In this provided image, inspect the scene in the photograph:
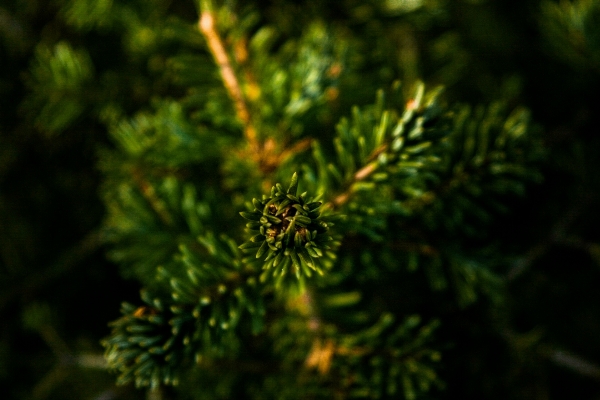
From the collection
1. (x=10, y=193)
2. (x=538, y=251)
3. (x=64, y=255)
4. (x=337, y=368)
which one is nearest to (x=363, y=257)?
(x=337, y=368)

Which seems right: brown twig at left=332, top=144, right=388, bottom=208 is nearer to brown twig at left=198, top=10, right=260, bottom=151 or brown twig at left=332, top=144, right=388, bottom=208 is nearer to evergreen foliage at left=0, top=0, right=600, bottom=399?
evergreen foliage at left=0, top=0, right=600, bottom=399

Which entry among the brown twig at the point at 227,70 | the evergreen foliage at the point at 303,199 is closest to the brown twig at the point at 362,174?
the evergreen foliage at the point at 303,199

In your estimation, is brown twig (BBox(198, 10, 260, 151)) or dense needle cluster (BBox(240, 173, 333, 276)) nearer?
dense needle cluster (BBox(240, 173, 333, 276))

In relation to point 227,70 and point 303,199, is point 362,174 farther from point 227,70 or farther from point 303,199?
point 227,70

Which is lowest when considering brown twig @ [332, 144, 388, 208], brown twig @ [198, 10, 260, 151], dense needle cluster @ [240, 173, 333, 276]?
dense needle cluster @ [240, 173, 333, 276]

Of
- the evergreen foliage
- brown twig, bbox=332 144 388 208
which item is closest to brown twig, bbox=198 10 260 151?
the evergreen foliage

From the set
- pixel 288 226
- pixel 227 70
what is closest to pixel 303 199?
pixel 288 226
